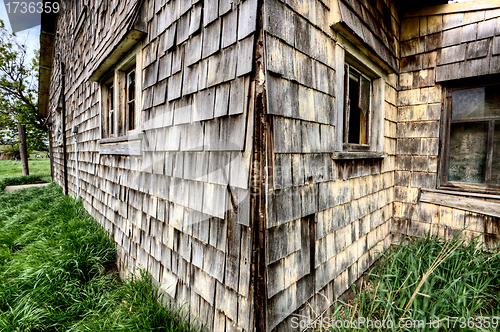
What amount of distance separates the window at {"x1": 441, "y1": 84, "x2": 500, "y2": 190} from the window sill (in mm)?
3672

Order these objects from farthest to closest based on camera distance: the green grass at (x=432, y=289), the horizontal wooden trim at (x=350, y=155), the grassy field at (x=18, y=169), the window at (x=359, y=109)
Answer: the grassy field at (x=18, y=169) → the window at (x=359, y=109) → the horizontal wooden trim at (x=350, y=155) → the green grass at (x=432, y=289)

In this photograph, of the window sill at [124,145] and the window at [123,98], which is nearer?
the window sill at [124,145]

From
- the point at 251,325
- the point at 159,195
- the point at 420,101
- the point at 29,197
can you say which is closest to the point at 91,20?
the point at 159,195

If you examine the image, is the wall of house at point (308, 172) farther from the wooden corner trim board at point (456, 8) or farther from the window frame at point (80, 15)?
the window frame at point (80, 15)

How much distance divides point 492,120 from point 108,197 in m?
4.94

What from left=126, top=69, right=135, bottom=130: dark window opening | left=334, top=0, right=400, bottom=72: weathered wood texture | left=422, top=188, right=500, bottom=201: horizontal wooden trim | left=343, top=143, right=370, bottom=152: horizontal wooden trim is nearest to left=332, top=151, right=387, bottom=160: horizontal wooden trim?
left=343, top=143, right=370, bottom=152: horizontal wooden trim

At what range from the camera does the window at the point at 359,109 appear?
2.38 m

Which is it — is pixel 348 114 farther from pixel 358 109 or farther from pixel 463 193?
pixel 463 193

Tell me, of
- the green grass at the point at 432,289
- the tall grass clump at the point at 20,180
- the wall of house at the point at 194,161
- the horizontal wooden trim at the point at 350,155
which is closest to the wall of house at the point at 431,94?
the green grass at the point at 432,289

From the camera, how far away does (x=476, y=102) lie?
2658mm

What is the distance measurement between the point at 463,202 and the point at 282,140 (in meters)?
2.79

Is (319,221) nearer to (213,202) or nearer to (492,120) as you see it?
(213,202)

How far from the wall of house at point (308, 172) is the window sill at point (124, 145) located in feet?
5.33

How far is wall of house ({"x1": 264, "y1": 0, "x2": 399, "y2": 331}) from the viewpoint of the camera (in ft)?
4.12
